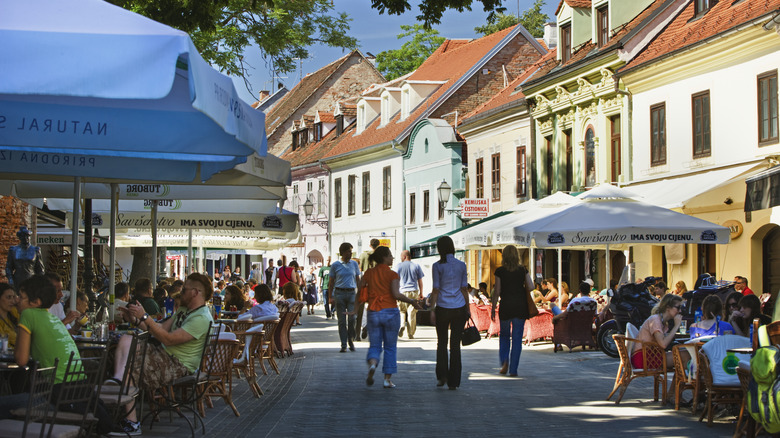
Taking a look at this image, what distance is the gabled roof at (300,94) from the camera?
226ft

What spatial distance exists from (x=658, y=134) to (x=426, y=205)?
777 inches

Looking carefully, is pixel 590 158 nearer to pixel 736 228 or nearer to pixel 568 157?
pixel 568 157

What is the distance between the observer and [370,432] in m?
10.5

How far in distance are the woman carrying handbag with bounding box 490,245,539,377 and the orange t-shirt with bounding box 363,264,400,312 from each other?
221 centimetres

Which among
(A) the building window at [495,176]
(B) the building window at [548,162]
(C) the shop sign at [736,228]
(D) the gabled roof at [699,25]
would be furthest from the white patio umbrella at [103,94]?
(A) the building window at [495,176]

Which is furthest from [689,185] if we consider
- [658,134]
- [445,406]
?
[445,406]

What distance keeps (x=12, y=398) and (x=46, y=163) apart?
13.4ft

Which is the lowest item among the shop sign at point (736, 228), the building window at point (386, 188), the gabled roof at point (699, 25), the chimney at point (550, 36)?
the shop sign at point (736, 228)

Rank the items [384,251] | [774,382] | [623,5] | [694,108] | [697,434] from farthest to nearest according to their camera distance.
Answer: [623,5]
[694,108]
[384,251]
[697,434]
[774,382]

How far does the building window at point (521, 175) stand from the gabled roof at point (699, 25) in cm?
825

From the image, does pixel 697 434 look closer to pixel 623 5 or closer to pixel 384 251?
pixel 384 251

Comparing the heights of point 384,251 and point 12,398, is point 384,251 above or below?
above

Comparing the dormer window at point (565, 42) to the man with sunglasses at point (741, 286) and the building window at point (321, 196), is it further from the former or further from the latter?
the building window at point (321, 196)

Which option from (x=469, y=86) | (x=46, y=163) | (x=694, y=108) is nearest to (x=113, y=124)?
(x=46, y=163)
